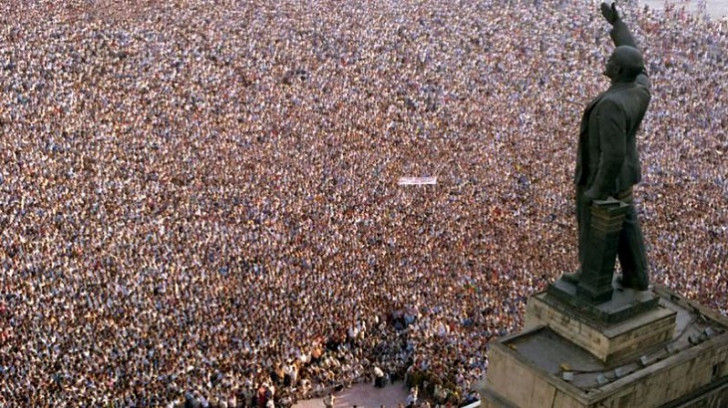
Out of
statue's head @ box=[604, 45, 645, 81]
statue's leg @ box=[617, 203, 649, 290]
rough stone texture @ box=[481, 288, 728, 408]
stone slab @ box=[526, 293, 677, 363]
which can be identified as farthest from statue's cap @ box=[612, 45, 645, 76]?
rough stone texture @ box=[481, 288, 728, 408]

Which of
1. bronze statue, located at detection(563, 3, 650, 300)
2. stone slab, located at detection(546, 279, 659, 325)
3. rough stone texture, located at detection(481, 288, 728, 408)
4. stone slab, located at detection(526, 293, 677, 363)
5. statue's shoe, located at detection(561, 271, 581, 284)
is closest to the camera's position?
rough stone texture, located at detection(481, 288, 728, 408)

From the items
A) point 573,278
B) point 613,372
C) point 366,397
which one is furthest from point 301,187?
point 613,372

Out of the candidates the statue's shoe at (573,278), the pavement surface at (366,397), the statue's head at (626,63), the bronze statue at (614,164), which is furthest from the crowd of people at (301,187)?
the statue's head at (626,63)

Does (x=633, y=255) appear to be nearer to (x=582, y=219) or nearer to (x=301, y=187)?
(x=582, y=219)

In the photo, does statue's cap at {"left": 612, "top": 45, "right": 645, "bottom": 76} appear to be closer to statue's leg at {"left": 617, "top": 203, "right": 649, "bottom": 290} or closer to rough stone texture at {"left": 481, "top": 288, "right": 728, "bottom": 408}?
statue's leg at {"left": 617, "top": 203, "right": 649, "bottom": 290}

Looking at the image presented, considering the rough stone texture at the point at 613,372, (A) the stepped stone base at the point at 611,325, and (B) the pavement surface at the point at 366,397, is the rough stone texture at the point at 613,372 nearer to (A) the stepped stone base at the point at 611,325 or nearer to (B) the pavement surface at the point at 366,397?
(A) the stepped stone base at the point at 611,325

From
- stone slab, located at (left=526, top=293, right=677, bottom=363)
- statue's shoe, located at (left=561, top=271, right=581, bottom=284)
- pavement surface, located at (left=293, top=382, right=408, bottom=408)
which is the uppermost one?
statue's shoe, located at (left=561, top=271, right=581, bottom=284)
